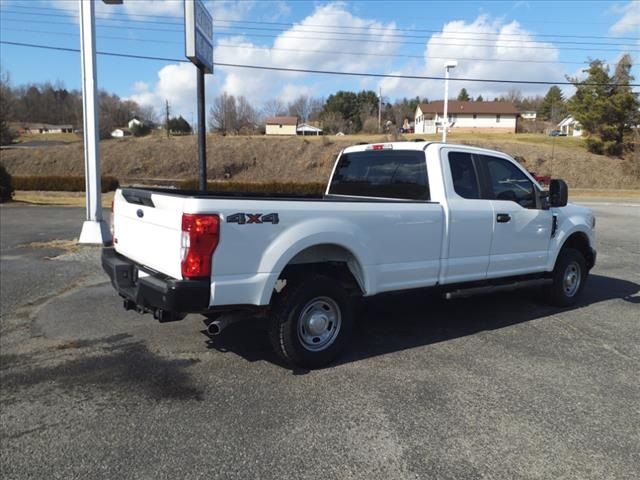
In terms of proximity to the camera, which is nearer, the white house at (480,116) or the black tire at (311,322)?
the black tire at (311,322)

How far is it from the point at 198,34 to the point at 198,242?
22.2ft

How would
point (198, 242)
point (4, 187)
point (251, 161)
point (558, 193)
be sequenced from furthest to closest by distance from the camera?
1. point (251, 161)
2. point (4, 187)
3. point (558, 193)
4. point (198, 242)

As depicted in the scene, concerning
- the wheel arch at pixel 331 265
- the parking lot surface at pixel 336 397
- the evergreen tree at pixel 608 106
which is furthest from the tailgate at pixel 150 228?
the evergreen tree at pixel 608 106

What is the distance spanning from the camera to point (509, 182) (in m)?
5.92

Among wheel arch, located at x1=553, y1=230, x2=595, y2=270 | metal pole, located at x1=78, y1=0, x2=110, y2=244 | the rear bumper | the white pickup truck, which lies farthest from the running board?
metal pole, located at x1=78, y1=0, x2=110, y2=244

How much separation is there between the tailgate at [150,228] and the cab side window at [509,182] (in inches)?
136

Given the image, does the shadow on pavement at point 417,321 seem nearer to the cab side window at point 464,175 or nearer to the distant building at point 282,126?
the cab side window at point 464,175

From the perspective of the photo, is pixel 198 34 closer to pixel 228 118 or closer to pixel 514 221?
pixel 514 221

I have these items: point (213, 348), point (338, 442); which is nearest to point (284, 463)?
point (338, 442)

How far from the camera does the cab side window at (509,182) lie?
5.74 meters

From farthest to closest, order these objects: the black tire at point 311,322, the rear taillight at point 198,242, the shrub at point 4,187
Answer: the shrub at point 4,187 → the black tire at point 311,322 → the rear taillight at point 198,242

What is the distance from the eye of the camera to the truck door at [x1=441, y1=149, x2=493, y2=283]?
5.22 m

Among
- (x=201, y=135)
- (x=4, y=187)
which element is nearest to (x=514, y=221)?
(x=201, y=135)

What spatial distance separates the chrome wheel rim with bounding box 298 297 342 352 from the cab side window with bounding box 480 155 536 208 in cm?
237
